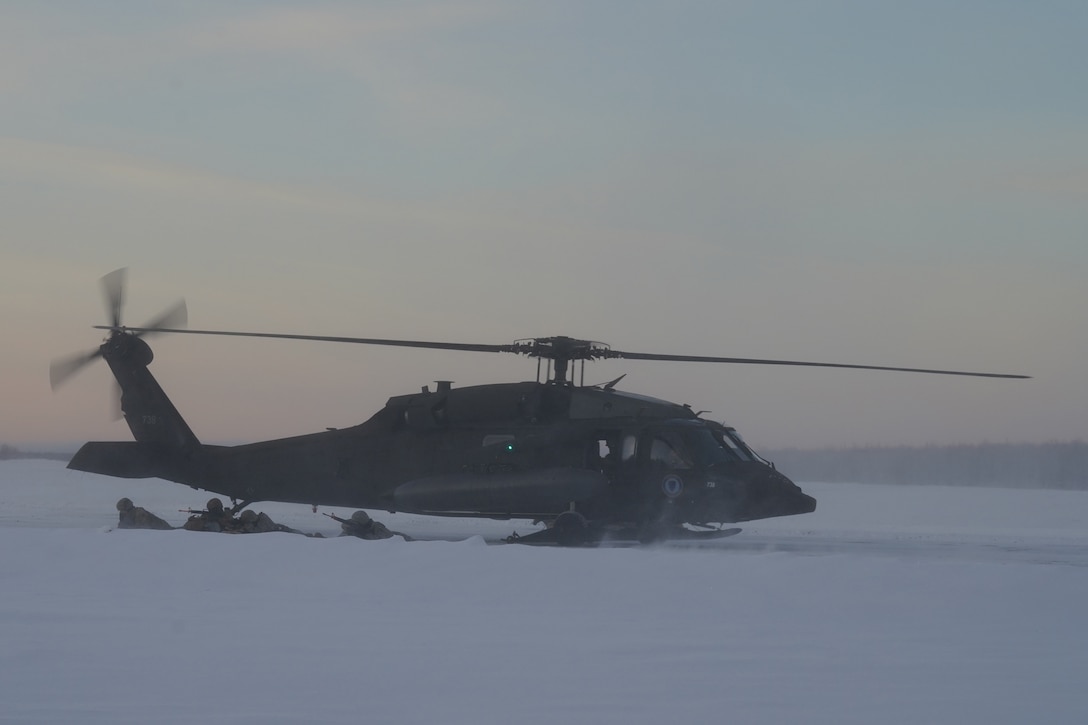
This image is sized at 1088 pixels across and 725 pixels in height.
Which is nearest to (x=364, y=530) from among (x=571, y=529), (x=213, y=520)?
(x=213, y=520)

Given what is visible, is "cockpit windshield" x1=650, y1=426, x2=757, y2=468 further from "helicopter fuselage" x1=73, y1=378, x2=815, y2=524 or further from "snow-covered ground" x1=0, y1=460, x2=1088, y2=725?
"snow-covered ground" x1=0, y1=460, x2=1088, y2=725

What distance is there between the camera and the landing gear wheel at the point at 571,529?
59.2ft

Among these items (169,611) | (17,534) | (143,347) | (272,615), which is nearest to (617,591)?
(272,615)

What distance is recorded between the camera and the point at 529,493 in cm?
1811

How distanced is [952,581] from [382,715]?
6899mm

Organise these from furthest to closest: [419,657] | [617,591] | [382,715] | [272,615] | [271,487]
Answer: [271,487]
[617,591]
[272,615]
[419,657]
[382,715]

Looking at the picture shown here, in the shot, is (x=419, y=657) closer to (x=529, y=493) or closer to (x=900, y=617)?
(x=900, y=617)

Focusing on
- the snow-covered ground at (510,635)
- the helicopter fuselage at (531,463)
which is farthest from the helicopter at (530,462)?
the snow-covered ground at (510,635)

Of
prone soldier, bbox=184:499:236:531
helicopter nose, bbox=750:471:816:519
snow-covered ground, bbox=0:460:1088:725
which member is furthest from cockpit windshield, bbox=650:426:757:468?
prone soldier, bbox=184:499:236:531

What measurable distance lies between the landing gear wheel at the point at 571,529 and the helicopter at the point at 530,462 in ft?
0.08

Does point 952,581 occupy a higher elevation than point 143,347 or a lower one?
lower

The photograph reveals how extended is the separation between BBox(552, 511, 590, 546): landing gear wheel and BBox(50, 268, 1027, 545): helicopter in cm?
2

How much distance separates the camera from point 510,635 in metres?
8.70

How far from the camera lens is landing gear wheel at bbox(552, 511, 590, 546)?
18.0 meters
